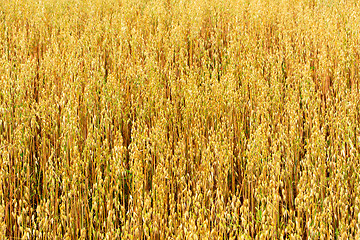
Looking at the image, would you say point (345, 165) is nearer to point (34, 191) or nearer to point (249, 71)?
point (249, 71)

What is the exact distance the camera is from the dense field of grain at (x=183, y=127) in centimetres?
180

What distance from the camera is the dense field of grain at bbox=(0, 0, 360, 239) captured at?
1.80m

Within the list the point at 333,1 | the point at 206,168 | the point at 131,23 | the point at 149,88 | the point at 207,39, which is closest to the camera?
the point at 206,168

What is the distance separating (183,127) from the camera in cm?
264

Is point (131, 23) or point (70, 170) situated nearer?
point (70, 170)

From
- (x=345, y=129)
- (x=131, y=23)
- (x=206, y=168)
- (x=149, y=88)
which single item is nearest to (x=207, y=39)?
(x=131, y=23)

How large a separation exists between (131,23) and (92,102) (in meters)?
2.35

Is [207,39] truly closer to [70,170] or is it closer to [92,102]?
[92,102]

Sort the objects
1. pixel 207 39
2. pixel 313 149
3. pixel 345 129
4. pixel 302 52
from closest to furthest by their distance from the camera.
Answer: pixel 313 149 < pixel 345 129 < pixel 302 52 < pixel 207 39

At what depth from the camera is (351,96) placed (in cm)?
266

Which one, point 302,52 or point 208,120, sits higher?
point 302,52

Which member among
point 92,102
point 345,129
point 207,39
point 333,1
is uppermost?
point 333,1

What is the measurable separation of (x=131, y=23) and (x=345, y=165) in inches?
140

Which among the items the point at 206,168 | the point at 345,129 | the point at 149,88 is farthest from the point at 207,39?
the point at 206,168
